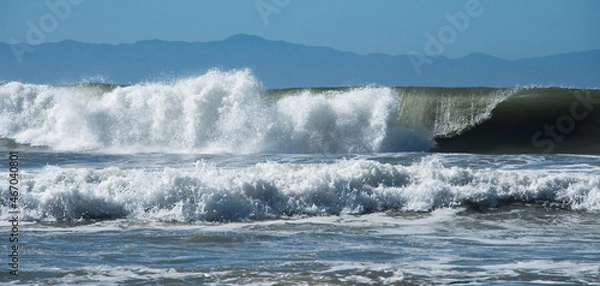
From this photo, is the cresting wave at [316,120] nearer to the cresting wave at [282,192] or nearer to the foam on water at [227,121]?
the foam on water at [227,121]

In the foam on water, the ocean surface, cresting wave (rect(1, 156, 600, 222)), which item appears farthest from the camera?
the foam on water

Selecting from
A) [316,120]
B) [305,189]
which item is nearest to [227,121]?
[316,120]

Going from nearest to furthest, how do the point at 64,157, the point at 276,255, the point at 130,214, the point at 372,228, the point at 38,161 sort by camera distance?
the point at 276,255 < the point at 372,228 < the point at 130,214 < the point at 38,161 < the point at 64,157

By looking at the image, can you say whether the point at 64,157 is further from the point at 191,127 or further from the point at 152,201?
the point at 152,201

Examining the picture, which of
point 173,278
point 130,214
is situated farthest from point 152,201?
point 173,278

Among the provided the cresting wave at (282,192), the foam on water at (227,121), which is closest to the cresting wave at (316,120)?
the foam on water at (227,121)

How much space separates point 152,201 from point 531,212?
19.2 feet

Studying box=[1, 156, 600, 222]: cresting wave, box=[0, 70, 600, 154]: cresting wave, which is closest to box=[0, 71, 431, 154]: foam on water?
box=[0, 70, 600, 154]: cresting wave

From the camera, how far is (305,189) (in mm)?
14680

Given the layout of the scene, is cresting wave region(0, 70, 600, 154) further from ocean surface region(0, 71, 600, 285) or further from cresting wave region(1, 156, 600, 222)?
cresting wave region(1, 156, 600, 222)

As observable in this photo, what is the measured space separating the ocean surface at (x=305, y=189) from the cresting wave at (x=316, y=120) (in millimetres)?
60

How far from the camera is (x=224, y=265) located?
9.32m

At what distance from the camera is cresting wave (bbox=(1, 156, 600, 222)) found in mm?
13734

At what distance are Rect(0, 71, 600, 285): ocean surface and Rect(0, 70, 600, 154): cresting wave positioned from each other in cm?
6
